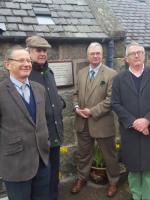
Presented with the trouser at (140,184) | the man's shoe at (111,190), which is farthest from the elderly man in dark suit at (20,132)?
the man's shoe at (111,190)

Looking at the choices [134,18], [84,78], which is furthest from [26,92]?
[134,18]

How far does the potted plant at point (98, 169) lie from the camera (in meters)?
4.81

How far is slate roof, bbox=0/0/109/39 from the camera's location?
457 centimetres

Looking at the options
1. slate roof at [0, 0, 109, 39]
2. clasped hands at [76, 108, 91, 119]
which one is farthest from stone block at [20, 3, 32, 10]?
clasped hands at [76, 108, 91, 119]

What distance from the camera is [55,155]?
12.7 feet

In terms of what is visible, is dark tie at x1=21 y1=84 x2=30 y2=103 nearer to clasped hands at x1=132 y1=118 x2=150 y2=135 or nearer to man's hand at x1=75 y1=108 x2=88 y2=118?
clasped hands at x1=132 y1=118 x2=150 y2=135

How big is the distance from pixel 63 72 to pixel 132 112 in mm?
1435

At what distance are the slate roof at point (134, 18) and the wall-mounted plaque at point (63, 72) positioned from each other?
493 centimetres

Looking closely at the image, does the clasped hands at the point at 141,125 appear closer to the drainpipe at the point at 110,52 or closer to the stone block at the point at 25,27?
the drainpipe at the point at 110,52

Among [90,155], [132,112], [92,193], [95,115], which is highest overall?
[132,112]

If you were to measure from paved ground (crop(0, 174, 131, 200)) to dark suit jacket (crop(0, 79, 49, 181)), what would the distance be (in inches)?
62.5

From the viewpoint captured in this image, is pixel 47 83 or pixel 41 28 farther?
pixel 41 28

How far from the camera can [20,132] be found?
286cm

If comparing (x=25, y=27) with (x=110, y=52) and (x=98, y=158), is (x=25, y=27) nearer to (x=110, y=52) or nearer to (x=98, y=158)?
(x=110, y=52)
